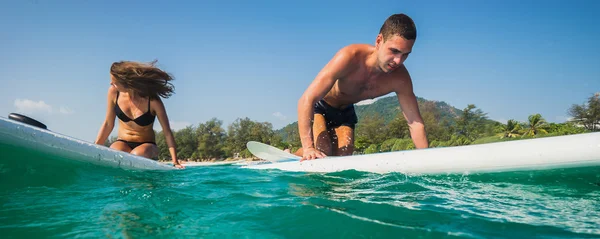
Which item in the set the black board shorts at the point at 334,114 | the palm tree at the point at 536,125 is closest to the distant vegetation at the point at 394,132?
the palm tree at the point at 536,125

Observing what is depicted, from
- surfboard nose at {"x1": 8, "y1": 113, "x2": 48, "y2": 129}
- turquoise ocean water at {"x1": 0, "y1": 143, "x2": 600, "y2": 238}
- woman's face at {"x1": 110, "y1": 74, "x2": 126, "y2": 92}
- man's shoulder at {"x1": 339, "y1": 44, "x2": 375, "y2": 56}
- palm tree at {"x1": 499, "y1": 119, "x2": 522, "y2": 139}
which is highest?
palm tree at {"x1": 499, "y1": 119, "x2": 522, "y2": 139}

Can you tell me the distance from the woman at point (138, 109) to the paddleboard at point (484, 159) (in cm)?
276

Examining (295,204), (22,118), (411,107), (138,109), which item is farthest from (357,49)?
(22,118)

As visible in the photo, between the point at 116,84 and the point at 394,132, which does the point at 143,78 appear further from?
the point at 394,132

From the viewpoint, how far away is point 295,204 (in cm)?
275

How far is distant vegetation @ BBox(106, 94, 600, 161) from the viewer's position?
4981cm

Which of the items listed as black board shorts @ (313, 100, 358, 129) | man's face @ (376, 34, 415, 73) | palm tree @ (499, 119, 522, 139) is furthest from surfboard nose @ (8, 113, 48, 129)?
palm tree @ (499, 119, 522, 139)

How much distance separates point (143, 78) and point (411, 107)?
3.84 metres

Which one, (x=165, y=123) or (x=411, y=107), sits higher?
(x=411, y=107)

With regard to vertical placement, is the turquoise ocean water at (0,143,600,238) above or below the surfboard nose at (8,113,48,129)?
below

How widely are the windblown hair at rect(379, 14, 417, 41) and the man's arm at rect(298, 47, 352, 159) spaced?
0.55 metres

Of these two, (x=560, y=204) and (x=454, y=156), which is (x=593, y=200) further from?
(x=454, y=156)

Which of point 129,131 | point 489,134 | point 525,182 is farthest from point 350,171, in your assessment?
point 489,134

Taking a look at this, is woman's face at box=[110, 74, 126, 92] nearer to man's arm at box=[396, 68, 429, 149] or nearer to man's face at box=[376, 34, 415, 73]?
man's face at box=[376, 34, 415, 73]
